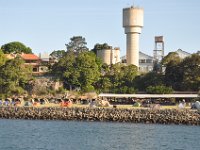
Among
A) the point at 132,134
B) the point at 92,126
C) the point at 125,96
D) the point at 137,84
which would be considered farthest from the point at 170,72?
the point at 132,134

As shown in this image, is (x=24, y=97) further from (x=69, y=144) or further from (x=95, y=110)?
(x=69, y=144)

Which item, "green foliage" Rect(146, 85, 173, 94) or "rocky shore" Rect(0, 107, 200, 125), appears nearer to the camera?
"rocky shore" Rect(0, 107, 200, 125)

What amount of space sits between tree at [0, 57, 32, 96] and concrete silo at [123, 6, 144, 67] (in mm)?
29568

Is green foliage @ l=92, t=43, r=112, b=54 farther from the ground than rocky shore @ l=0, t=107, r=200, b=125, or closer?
farther from the ground

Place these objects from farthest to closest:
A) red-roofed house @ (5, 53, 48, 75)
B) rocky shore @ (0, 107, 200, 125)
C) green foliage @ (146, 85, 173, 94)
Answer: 1. red-roofed house @ (5, 53, 48, 75)
2. green foliage @ (146, 85, 173, 94)
3. rocky shore @ (0, 107, 200, 125)

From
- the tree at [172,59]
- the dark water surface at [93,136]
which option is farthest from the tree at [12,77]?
the dark water surface at [93,136]

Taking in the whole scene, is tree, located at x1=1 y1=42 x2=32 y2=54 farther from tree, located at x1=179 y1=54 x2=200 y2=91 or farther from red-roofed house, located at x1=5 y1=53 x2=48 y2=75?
tree, located at x1=179 y1=54 x2=200 y2=91

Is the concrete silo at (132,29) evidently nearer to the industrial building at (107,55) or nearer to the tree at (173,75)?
the industrial building at (107,55)

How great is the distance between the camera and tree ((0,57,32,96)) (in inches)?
3223

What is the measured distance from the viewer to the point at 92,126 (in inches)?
2046

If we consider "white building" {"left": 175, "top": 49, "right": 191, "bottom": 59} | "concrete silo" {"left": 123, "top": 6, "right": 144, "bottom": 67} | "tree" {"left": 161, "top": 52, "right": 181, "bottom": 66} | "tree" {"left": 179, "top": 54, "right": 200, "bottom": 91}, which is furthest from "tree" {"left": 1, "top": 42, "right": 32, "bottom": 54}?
"tree" {"left": 179, "top": 54, "right": 200, "bottom": 91}

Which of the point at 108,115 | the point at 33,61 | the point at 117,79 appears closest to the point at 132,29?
the point at 33,61

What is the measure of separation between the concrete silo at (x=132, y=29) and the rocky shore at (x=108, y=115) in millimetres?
48881

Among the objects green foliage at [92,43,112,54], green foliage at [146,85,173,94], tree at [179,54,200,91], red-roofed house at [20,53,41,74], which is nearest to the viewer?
green foliage at [146,85,173,94]
